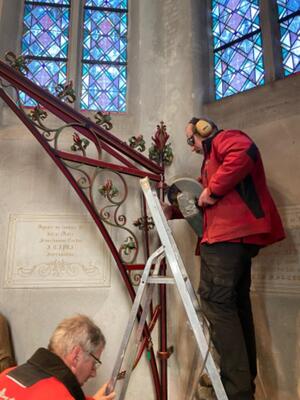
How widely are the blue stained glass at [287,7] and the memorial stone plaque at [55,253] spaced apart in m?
2.02

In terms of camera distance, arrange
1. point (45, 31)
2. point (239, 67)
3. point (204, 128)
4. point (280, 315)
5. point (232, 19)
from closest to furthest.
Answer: point (204, 128)
point (280, 315)
point (239, 67)
point (232, 19)
point (45, 31)

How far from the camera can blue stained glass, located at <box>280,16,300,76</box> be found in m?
2.13

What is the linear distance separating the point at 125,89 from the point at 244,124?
115 cm

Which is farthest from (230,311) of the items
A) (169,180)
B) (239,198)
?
(169,180)

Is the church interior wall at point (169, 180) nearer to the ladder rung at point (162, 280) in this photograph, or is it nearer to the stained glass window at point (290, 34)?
the stained glass window at point (290, 34)

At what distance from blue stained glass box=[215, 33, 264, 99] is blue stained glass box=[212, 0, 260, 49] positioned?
0.09 m

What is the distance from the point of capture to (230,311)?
122 centimetres

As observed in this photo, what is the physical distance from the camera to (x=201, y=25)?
2.56 meters

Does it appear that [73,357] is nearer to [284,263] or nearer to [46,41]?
[284,263]

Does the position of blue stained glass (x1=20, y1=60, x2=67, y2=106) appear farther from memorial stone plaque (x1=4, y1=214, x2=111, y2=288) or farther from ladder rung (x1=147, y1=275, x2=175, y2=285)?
ladder rung (x1=147, y1=275, x2=175, y2=285)

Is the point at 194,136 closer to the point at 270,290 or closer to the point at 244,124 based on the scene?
the point at 244,124

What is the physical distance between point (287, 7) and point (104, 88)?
1.51m

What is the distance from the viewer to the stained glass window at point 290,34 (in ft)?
7.02

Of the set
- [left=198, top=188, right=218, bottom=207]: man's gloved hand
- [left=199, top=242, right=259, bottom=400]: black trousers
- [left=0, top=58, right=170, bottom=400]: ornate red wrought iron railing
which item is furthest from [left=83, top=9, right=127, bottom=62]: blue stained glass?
[left=199, top=242, right=259, bottom=400]: black trousers
